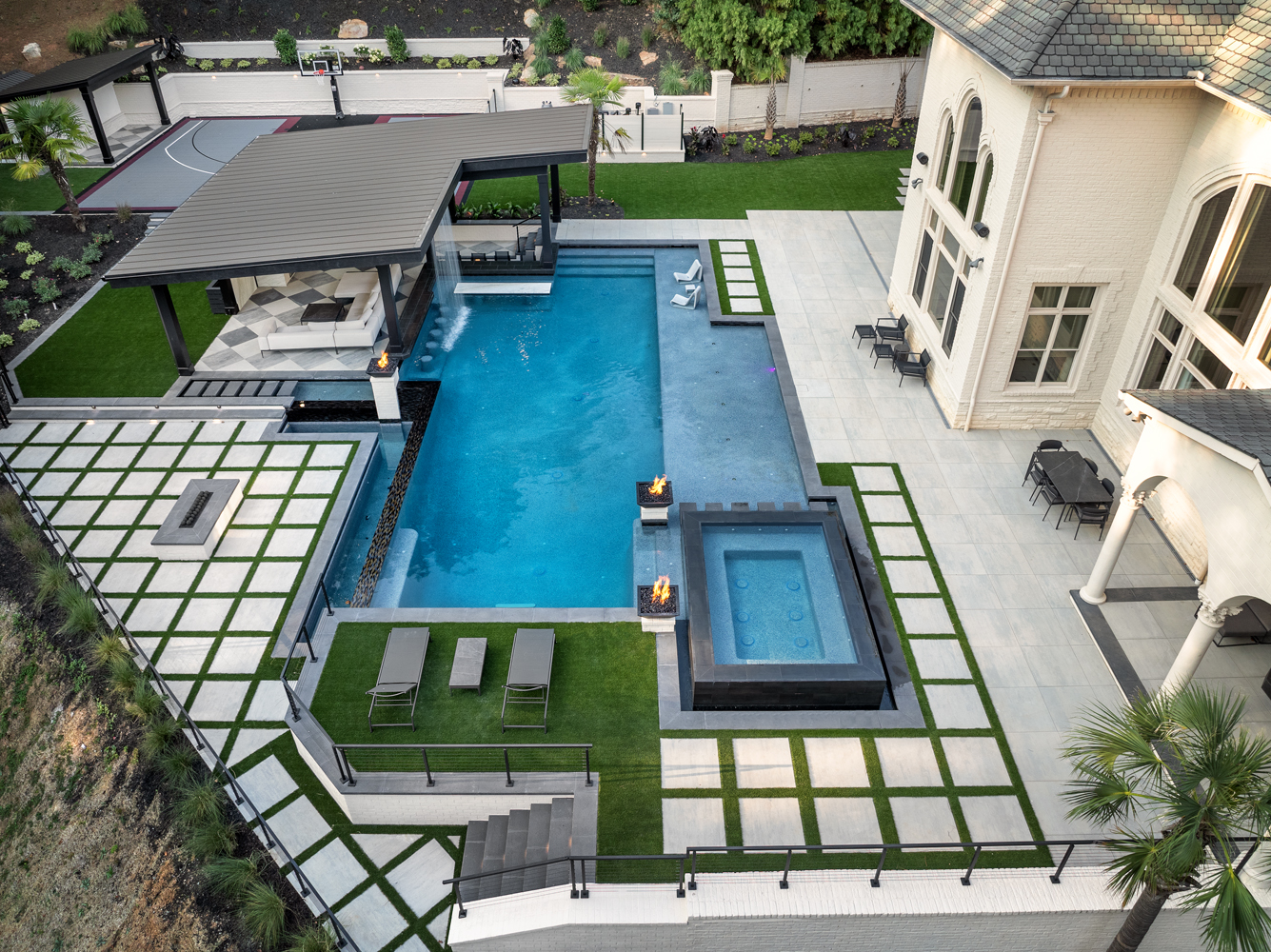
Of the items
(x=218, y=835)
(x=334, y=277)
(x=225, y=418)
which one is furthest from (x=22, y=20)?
(x=218, y=835)

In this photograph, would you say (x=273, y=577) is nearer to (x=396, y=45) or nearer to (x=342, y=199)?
(x=342, y=199)

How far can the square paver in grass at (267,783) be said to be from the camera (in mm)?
11047

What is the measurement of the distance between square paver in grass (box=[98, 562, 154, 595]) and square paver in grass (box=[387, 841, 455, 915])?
21.2 feet

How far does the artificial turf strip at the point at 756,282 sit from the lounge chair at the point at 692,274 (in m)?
0.50

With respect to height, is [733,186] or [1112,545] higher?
[1112,545]

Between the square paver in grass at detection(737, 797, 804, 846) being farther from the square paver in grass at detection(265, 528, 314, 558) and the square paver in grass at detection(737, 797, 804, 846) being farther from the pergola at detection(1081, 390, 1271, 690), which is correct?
the square paver in grass at detection(265, 528, 314, 558)

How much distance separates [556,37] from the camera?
3197cm

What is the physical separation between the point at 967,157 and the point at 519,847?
13984mm

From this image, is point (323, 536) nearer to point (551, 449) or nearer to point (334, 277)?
point (551, 449)

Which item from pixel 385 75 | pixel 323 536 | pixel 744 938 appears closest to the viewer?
pixel 744 938

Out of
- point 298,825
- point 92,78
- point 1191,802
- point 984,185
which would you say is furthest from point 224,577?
point 92,78

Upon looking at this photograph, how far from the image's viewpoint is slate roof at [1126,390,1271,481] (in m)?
9.55

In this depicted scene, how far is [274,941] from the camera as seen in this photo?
965 cm

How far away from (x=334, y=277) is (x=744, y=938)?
18.1 m
